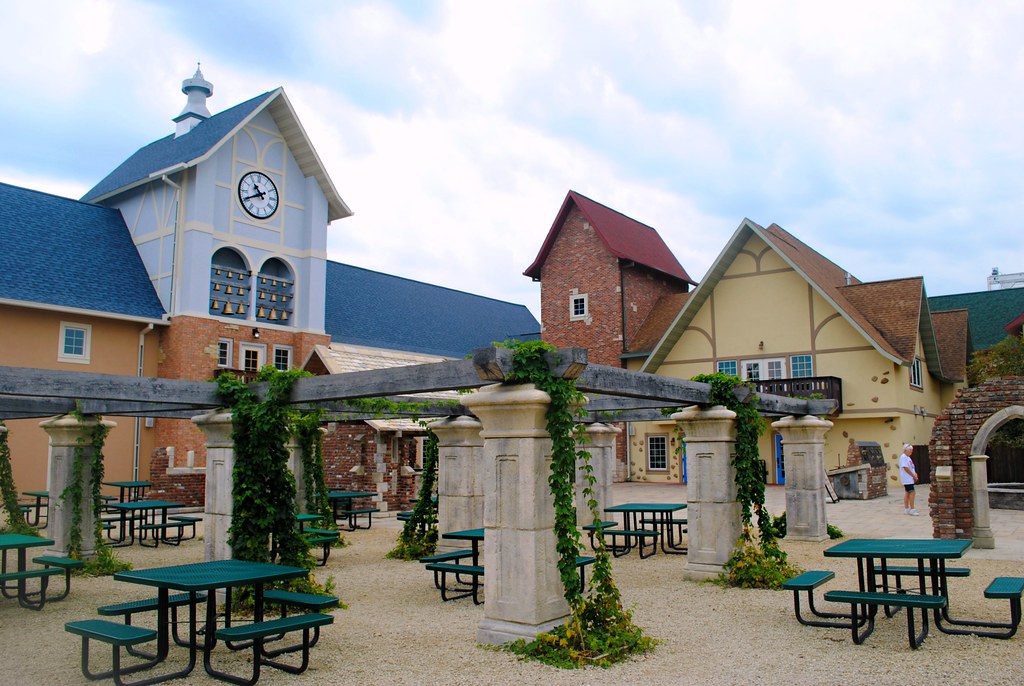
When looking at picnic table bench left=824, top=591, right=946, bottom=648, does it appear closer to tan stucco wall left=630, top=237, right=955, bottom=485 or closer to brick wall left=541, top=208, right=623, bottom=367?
tan stucco wall left=630, top=237, right=955, bottom=485

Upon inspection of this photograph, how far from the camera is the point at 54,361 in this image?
810 inches

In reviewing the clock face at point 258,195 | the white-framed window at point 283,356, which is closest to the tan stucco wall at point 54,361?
the white-framed window at point 283,356

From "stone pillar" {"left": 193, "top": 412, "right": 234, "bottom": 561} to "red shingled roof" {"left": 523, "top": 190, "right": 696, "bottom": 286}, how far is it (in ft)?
71.0

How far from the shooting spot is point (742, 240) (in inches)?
1048

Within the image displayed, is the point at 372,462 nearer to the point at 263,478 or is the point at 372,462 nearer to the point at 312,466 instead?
the point at 312,466

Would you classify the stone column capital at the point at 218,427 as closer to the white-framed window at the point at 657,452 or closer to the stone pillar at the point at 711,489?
the stone pillar at the point at 711,489

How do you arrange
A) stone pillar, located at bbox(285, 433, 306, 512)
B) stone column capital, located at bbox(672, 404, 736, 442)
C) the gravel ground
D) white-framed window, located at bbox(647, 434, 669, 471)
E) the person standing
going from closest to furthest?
1. the gravel ground
2. stone column capital, located at bbox(672, 404, 736, 442)
3. stone pillar, located at bbox(285, 433, 306, 512)
4. the person standing
5. white-framed window, located at bbox(647, 434, 669, 471)

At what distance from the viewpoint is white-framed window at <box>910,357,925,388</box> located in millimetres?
25214

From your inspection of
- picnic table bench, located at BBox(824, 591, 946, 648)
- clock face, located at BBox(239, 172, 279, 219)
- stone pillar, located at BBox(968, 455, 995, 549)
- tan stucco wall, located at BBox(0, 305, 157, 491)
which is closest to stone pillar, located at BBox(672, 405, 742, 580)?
picnic table bench, located at BBox(824, 591, 946, 648)

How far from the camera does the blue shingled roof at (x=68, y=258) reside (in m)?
20.6

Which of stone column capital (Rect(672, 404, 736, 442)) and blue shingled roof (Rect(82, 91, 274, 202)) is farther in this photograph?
blue shingled roof (Rect(82, 91, 274, 202))

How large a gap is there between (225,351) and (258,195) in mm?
5027

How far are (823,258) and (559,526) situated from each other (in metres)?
28.8

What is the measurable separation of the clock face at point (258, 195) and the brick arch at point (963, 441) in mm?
19841
